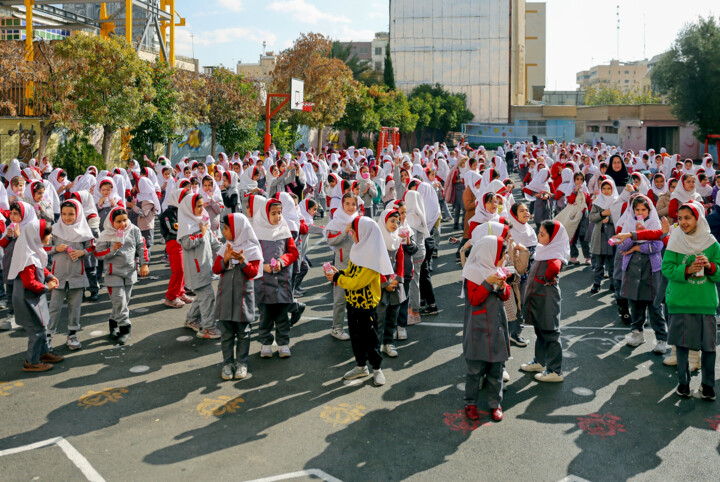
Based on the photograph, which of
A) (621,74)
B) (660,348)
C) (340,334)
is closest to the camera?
(660,348)

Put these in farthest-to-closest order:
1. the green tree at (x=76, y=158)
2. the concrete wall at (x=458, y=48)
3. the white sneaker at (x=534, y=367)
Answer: the concrete wall at (x=458, y=48)
the green tree at (x=76, y=158)
the white sneaker at (x=534, y=367)

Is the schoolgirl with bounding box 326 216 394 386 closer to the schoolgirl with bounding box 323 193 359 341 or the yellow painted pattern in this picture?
the schoolgirl with bounding box 323 193 359 341

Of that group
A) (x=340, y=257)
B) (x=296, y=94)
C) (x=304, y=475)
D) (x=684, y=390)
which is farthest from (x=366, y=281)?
(x=296, y=94)

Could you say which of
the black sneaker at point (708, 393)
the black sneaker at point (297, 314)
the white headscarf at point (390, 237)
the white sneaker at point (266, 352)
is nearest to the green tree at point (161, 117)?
the black sneaker at point (297, 314)

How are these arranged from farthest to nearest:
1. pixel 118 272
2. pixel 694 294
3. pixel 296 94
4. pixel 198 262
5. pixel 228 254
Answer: pixel 296 94 → pixel 198 262 → pixel 118 272 → pixel 228 254 → pixel 694 294

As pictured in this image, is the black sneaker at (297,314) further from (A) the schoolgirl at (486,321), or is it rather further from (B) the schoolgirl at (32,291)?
(A) the schoolgirl at (486,321)

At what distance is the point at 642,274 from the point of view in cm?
775

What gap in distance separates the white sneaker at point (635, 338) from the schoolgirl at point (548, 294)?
5.00ft

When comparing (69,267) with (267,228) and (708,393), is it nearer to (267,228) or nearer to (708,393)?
(267,228)

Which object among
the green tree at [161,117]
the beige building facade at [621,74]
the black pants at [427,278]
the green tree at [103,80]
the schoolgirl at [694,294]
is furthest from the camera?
the beige building facade at [621,74]

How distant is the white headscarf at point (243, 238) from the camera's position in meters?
6.73

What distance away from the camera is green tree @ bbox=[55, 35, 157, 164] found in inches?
786

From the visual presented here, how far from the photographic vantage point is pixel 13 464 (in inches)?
201

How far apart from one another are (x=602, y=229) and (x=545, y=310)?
427cm
